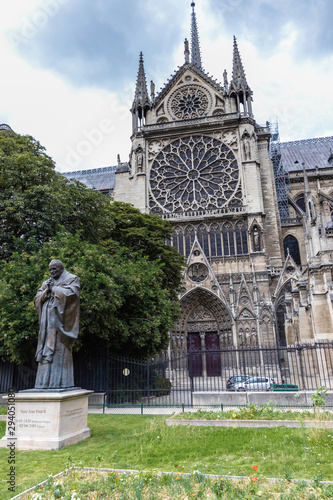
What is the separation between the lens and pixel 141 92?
3841 centimetres

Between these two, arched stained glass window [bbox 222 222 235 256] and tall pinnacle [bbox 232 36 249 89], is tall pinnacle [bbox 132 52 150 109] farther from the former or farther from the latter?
arched stained glass window [bbox 222 222 235 256]

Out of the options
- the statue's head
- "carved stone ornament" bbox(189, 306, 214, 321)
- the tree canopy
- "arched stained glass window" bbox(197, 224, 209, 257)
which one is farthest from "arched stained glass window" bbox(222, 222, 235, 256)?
the statue's head

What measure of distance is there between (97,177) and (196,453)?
168 ft

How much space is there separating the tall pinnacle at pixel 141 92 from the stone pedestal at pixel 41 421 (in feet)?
115

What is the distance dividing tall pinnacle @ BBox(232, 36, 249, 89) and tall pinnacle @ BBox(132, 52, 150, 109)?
8954 mm

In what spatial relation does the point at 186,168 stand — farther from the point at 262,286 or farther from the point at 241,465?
the point at 241,465

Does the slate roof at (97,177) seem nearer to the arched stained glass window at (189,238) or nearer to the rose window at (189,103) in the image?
the rose window at (189,103)

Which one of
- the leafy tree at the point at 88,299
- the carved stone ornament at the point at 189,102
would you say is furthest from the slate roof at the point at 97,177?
the leafy tree at the point at 88,299

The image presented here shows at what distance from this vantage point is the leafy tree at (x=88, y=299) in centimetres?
1322

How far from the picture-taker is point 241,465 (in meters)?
5.68

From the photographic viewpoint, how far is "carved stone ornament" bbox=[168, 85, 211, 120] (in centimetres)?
3722

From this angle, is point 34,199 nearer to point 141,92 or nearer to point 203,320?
point 203,320

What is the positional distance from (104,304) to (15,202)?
577 cm

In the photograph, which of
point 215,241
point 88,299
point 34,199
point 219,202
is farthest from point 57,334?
point 219,202
